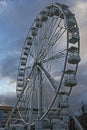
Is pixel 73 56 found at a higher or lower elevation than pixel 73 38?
lower

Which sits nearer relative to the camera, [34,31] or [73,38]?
[73,38]

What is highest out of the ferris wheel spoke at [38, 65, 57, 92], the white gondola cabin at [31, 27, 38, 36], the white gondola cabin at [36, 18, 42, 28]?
the white gondola cabin at [36, 18, 42, 28]

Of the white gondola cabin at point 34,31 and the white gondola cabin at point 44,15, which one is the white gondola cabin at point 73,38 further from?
the white gondola cabin at point 34,31

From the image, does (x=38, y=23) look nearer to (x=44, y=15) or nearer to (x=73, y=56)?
(x=44, y=15)

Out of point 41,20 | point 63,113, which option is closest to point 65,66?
point 63,113

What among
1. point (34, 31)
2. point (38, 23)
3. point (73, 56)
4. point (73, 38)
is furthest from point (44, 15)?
point (73, 56)

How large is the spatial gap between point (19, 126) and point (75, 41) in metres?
12.8

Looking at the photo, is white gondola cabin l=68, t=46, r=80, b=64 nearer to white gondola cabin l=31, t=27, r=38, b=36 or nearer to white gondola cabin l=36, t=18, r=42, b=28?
white gondola cabin l=36, t=18, r=42, b=28

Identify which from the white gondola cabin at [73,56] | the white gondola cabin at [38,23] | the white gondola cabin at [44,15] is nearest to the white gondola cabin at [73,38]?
the white gondola cabin at [73,56]

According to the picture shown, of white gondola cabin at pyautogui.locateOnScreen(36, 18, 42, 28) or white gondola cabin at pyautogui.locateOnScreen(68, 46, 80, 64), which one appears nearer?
white gondola cabin at pyautogui.locateOnScreen(68, 46, 80, 64)

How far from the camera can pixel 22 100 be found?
41.4 m

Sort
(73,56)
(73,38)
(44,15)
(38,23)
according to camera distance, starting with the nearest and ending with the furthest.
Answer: (73,56) < (73,38) < (44,15) < (38,23)

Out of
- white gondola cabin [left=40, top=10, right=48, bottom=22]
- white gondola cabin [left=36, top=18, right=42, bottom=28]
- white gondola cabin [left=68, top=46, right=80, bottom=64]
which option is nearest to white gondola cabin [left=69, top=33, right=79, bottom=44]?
white gondola cabin [left=68, top=46, right=80, bottom=64]

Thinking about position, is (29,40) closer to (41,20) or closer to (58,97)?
(41,20)
